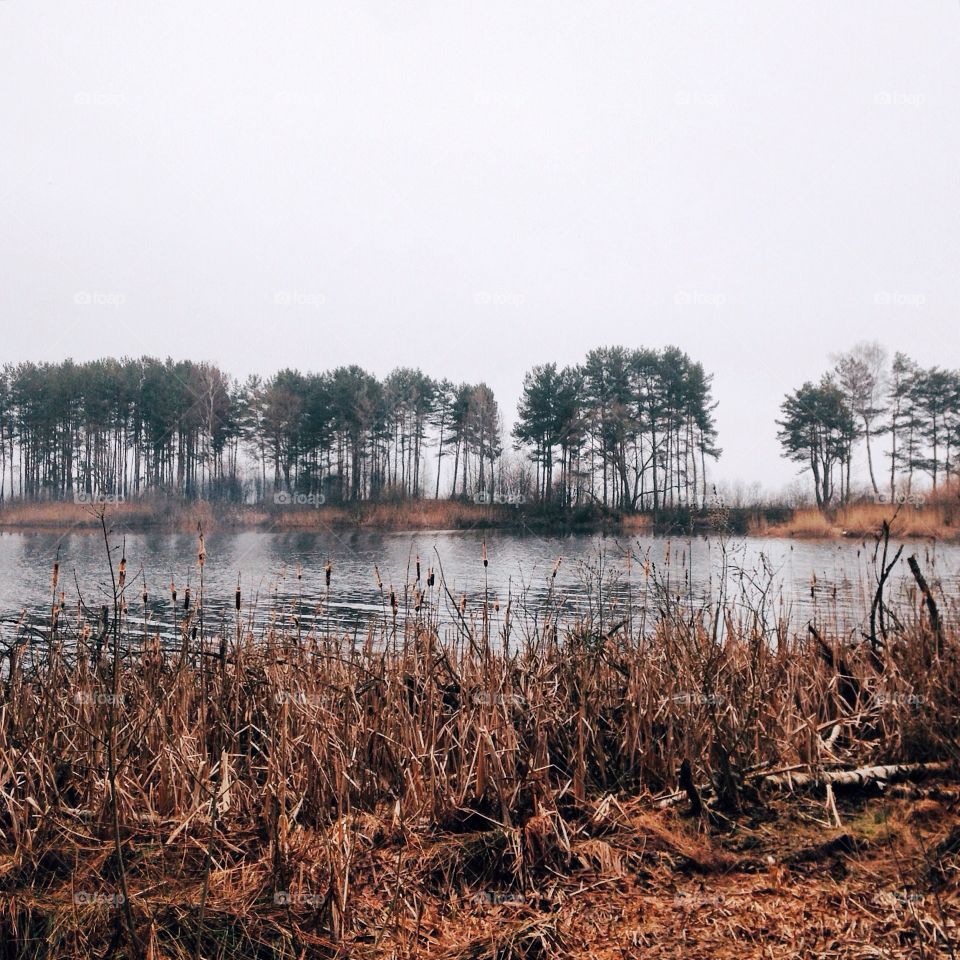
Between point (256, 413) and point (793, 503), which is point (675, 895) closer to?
point (793, 503)

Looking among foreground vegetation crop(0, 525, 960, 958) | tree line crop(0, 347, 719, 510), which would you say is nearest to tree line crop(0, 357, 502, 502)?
tree line crop(0, 347, 719, 510)

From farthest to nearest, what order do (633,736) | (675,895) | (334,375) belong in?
(334,375), (633,736), (675,895)

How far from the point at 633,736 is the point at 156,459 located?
2103 inches

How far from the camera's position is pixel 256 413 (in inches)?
1960

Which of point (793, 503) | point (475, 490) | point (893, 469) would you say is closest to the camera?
point (793, 503)

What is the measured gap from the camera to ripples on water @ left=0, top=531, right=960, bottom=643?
7004 mm

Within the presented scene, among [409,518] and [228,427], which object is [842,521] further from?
[228,427]

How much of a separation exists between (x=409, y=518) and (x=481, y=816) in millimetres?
34433

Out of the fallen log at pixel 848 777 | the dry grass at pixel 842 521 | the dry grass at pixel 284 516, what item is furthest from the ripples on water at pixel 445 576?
the dry grass at pixel 284 516

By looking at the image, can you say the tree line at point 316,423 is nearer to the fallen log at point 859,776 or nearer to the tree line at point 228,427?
the tree line at point 228,427

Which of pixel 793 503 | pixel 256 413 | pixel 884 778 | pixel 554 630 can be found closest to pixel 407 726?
pixel 554 630

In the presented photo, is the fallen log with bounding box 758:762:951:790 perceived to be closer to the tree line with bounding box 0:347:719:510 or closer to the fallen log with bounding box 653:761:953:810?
the fallen log with bounding box 653:761:953:810

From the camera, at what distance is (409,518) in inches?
1468

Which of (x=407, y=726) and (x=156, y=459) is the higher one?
(x=156, y=459)
